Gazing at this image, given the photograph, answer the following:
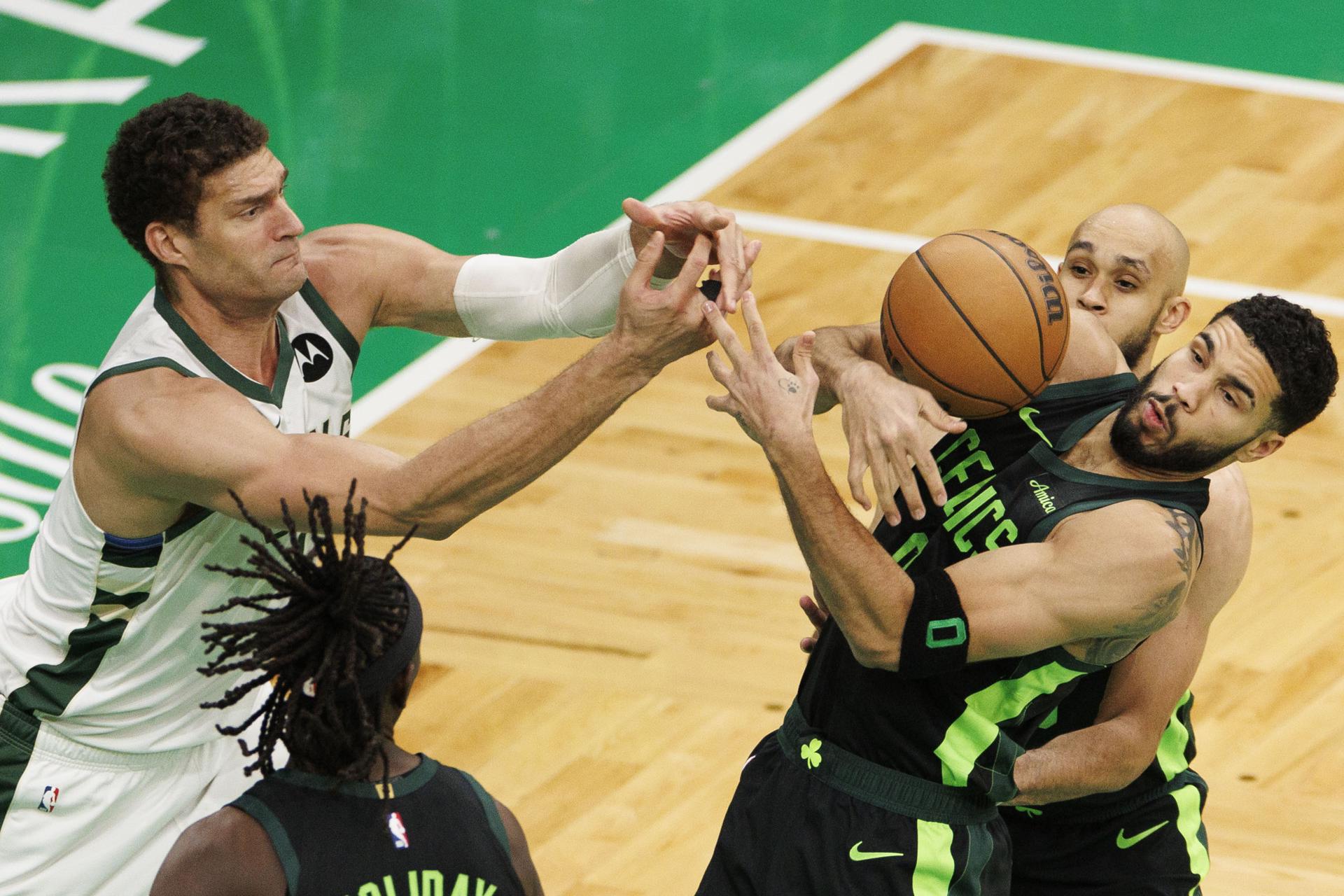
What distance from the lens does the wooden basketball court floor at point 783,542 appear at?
6.63m

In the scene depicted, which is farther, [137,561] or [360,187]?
[360,187]

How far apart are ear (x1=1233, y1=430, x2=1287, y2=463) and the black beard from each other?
0.04m

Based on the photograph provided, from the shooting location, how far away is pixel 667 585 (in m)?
7.70

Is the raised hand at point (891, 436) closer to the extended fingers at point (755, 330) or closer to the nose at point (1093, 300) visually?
the extended fingers at point (755, 330)

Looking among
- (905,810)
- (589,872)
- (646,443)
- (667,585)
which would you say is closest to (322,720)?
(905,810)

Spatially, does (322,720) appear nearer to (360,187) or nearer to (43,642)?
(43,642)

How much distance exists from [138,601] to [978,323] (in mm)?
2019

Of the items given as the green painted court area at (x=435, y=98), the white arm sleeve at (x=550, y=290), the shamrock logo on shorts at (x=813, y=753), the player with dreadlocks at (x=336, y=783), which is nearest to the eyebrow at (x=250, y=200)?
the white arm sleeve at (x=550, y=290)

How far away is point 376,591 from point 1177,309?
2.66m

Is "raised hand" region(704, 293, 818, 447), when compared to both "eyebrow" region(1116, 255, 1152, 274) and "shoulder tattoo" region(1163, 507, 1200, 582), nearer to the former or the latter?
"shoulder tattoo" region(1163, 507, 1200, 582)

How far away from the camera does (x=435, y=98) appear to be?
444 inches

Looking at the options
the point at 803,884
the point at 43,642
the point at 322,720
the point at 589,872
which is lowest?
the point at 589,872

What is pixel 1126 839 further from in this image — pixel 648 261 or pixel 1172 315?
pixel 648 261

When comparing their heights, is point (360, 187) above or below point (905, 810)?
below
